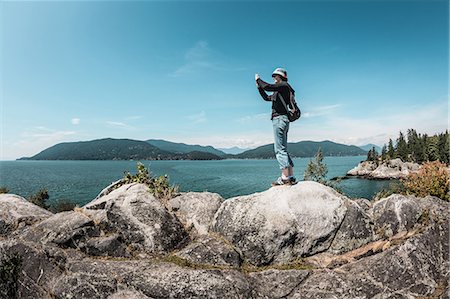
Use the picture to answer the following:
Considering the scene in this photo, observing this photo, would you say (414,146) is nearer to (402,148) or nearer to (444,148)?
(402,148)

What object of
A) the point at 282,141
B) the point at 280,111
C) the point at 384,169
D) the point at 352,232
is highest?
the point at 280,111

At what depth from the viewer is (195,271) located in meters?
8.49

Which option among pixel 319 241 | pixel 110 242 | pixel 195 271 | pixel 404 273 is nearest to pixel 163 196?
pixel 110 242

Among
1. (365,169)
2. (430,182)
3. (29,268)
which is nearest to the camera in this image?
(29,268)

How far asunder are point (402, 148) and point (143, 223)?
168 metres

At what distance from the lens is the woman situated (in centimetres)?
1045

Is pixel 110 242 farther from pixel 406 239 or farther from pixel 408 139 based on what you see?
pixel 408 139

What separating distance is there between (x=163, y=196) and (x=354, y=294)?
785cm

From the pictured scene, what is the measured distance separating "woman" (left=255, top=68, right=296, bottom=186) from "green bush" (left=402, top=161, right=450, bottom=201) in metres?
5.72

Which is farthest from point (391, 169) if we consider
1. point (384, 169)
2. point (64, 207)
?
point (64, 207)

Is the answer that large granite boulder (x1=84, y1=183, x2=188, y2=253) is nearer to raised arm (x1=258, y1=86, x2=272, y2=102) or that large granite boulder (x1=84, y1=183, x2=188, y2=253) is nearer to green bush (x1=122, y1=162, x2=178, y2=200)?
green bush (x1=122, y1=162, x2=178, y2=200)

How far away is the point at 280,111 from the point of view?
1071cm

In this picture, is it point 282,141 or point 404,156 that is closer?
point 282,141

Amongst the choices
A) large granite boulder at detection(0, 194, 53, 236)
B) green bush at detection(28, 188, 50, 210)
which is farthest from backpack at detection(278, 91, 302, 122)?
green bush at detection(28, 188, 50, 210)
